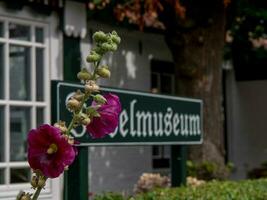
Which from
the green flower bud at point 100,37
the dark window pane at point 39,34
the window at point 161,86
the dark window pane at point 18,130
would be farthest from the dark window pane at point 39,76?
the green flower bud at point 100,37

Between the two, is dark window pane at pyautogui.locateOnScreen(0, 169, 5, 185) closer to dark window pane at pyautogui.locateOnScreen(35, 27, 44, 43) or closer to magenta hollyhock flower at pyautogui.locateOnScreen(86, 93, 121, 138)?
dark window pane at pyautogui.locateOnScreen(35, 27, 44, 43)

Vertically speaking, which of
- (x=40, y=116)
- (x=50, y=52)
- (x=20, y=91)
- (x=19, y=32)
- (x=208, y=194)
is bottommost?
(x=208, y=194)

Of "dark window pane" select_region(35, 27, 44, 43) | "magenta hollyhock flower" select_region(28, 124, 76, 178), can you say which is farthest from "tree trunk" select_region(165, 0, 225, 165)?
"magenta hollyhock flower" select_region(28, 124, 76, 178)

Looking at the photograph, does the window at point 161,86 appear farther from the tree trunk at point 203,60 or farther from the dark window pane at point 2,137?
the dark window pane at point 2,137

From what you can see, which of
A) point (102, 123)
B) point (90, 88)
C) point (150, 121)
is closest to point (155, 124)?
point (150, 121)

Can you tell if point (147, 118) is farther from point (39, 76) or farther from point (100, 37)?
point (100, 37)

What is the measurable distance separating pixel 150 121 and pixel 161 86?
19.5 ft

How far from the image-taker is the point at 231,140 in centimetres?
1434

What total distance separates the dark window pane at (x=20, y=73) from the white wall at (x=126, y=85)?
5.54 feet

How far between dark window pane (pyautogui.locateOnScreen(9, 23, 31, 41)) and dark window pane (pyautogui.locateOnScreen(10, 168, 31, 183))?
1.44 metres

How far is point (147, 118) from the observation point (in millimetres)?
6027

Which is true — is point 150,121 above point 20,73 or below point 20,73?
below

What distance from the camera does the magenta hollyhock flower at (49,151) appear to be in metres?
2.23

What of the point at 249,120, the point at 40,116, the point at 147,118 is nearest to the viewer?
the point at 147,118
